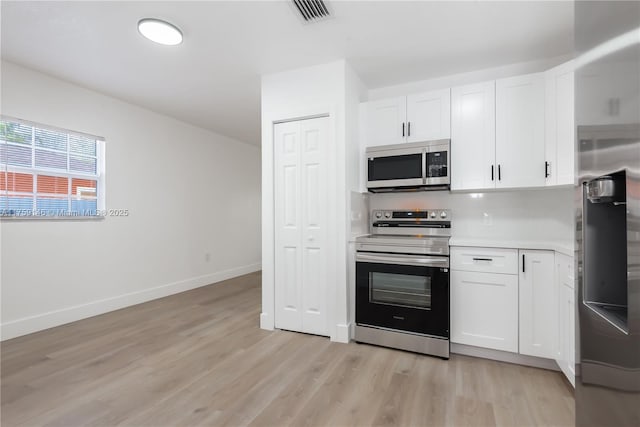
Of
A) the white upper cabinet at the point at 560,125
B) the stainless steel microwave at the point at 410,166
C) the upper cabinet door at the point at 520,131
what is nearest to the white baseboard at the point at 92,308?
the stainless steel microwave at the point at 410,166

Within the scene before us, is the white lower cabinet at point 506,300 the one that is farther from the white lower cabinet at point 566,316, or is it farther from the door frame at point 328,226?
the door frame at point 328,226

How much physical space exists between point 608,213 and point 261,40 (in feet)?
8.56

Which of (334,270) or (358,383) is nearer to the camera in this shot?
(358,383)

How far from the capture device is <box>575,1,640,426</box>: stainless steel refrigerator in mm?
563

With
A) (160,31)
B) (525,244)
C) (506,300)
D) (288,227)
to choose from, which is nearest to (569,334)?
(506,300)

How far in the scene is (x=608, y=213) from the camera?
0.75m

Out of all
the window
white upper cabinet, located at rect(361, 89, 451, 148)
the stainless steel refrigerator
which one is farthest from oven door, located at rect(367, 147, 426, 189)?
the window

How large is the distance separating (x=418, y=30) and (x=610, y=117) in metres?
2.20

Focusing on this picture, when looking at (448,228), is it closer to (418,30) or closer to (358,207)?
(358,207)

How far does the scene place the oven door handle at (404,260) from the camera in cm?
248

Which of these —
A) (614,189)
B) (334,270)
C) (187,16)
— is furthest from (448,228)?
(187,16)

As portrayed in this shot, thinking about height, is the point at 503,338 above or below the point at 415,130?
below

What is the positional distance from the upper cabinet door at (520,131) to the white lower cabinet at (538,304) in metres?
0.66

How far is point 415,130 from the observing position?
294cm
